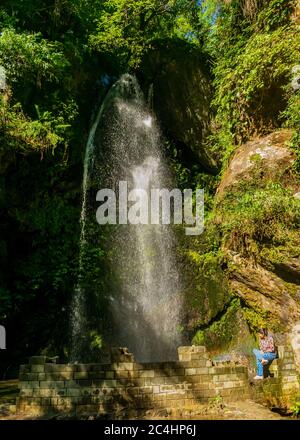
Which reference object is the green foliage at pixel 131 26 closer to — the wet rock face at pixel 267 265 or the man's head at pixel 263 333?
the wet rock face at pixel 267 265

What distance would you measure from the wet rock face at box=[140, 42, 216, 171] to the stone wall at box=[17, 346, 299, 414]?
8220 mm

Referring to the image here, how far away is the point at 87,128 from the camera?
13.7 metres

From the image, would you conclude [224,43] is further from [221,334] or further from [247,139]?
[221,334]

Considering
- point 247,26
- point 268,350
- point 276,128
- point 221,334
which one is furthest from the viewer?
point 221,334

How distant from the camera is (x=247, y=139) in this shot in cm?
990

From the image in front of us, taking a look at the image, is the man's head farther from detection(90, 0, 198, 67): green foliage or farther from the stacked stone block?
detection(90, 0, 198, 67): green foliage

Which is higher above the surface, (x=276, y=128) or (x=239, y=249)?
(x=276, y=128)

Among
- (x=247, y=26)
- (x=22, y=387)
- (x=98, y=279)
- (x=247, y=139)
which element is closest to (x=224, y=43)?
(x=247, y=26)

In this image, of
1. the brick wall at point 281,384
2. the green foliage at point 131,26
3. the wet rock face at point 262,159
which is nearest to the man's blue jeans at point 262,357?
the brick wall at point 281,384

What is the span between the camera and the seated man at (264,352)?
8.38 metres

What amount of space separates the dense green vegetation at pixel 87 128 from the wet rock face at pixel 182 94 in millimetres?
365

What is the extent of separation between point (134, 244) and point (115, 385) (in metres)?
6.12

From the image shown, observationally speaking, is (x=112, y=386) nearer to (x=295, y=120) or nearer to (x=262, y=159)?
(x=262, y=159)

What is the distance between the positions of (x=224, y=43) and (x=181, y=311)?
7573 millimetres
